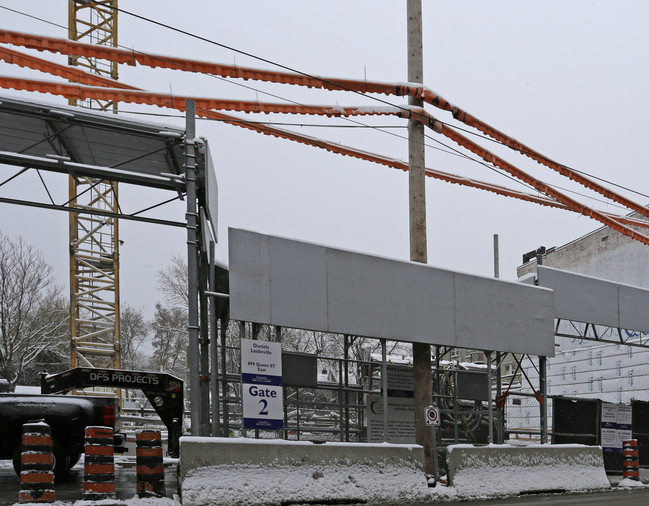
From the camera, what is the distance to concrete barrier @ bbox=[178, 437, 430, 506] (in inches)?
437

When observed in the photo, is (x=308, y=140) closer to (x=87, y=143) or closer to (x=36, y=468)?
(x=87, y=143)

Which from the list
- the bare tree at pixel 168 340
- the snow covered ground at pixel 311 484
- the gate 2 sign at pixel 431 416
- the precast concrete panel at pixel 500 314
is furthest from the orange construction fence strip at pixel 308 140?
the bare tree at pixel 168 340

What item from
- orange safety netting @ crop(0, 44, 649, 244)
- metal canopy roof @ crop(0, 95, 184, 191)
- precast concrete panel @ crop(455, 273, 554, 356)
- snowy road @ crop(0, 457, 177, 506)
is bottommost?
snowy road @ crop(0, 457, 177, 506)

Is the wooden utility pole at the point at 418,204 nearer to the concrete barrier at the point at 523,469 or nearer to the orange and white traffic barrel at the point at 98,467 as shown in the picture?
the concrete barrier at the point at 523,469

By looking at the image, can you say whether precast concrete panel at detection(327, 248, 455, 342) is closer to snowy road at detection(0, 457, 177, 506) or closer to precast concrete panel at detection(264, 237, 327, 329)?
precast concrete panel at detection(264, 237, 327, 329)

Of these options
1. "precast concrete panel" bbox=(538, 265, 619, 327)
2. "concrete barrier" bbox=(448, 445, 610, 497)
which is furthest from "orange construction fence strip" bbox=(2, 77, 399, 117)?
"concrete barrier" bbox=(448, 445, 610, 497)

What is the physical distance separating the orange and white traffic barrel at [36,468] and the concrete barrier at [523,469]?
7.44 meters

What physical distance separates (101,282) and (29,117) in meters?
32.0

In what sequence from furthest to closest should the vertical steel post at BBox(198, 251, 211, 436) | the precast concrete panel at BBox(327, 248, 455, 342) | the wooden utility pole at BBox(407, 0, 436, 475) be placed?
the precast concrete panel at BBox(327, 248, 455, 342) → the vertical steel post at BBox(198, 251, 211, 436) → the wooden utility pole at BBox(407, 0, 436, 475)

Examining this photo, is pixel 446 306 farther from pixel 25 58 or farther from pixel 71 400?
pixel 25 58

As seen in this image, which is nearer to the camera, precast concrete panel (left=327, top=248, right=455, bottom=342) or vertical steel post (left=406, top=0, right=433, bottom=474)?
vertical steel post (left=406, top=0, right=433, bottom=474)

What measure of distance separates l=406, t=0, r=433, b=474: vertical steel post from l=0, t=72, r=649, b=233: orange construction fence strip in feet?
10.3

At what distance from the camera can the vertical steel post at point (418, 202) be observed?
1527 centimetres

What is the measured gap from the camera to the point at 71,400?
1315cm
